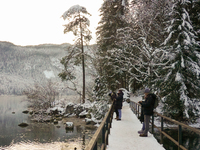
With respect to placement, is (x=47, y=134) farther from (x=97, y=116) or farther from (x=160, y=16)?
(x=160, y=16)

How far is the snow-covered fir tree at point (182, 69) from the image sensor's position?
1459 centimetres

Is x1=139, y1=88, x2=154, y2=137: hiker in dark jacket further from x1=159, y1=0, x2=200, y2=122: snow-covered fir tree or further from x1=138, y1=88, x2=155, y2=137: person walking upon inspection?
x1=159, y1=0, x2=200, y2=122: snow-covered fir tree

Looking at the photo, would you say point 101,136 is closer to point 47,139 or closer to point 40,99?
point 47,139

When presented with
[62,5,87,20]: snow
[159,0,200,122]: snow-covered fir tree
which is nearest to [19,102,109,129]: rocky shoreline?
[159,0,200,122]: snow-covered fir tree

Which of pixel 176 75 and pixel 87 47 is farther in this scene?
pixel 87 47

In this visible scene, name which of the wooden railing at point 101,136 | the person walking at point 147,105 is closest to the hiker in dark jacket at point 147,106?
the person walking at point 147,105

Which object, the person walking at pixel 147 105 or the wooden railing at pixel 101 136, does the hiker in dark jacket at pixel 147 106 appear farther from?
the wooden railing at pixel 101 136

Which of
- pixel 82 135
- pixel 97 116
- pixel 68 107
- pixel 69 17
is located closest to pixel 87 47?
pixel 69 17

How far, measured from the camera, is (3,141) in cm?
2895

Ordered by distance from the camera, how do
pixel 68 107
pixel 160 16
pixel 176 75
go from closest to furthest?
1. pixel 176 75
2. pixel 160 16
3. pixel 68 107

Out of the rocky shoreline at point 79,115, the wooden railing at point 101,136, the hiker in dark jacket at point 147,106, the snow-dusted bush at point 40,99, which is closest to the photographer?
the wooden railing at point 101,136

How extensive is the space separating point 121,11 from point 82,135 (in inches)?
624

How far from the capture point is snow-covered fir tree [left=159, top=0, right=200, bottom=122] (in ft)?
47.9

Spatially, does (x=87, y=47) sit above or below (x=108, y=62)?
above
